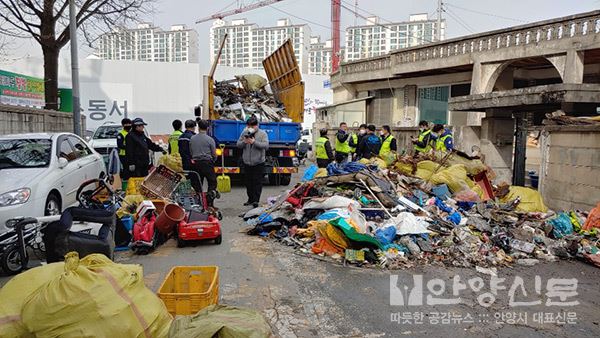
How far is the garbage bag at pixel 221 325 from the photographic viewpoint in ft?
7.24

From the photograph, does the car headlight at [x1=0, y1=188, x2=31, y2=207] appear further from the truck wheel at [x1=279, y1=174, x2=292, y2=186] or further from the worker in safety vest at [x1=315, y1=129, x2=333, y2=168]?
the truck wheel at [x1=279, y1=174, x2=292, y2=186]

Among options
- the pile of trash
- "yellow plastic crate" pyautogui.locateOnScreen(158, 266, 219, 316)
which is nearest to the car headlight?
"yellow plastic crate" pyautogui.locateOnScreen(158, 266, 219, 316)

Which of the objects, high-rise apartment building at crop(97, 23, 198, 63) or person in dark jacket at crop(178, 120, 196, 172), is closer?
person in dark jacket at crop(178, 120, 196, 172)

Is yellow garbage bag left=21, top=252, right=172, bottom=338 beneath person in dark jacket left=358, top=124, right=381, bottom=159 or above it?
beneath

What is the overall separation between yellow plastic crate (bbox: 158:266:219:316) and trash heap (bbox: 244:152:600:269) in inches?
83.5

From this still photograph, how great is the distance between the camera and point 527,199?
782 centimetres

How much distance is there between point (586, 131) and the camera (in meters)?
7.25

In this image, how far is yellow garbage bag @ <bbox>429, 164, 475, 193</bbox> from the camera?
787 cm

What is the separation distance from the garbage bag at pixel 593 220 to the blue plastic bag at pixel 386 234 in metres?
3.11

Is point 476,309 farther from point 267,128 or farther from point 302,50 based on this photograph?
point 302,50

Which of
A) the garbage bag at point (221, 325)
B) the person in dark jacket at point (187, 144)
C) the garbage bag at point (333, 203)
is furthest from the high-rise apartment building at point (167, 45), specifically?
the garbage bag at point (221, 325)

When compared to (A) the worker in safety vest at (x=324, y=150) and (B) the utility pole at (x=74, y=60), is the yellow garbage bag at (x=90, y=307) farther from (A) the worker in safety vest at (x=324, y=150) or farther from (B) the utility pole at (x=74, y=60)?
(B) the utility pole at (x=74, y=60)

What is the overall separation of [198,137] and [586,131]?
251 inches

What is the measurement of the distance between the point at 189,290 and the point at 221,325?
1.38 metres
